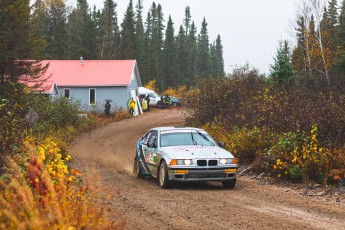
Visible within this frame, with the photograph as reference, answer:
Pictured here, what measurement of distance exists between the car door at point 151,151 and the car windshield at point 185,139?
0.25 meters

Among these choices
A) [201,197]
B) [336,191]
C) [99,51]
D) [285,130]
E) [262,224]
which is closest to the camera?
[262,224]

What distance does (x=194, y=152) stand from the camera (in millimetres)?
12289

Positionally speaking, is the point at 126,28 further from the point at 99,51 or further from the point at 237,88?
the point at 237,88

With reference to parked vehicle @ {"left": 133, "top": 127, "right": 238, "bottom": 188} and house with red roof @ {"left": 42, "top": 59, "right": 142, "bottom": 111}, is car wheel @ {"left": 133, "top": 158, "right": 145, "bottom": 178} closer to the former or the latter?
parked vehicle @ {"left": 133, "top": 127, "right": 238, "bottom": 188}

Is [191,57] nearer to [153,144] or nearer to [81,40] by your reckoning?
[81,40]

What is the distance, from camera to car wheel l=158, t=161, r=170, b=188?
1212 cm

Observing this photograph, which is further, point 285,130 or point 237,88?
point 237,88

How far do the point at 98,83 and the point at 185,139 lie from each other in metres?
37.4

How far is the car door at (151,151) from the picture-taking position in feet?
43.5

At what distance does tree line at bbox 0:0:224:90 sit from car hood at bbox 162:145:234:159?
17.6 m

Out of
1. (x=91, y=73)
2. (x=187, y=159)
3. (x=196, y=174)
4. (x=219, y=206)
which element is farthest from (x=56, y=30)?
(x=219, y=206)

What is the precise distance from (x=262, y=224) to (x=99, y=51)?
71.9m

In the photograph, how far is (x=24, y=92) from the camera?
1113 inches

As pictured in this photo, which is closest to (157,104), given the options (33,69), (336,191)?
(33,69)
